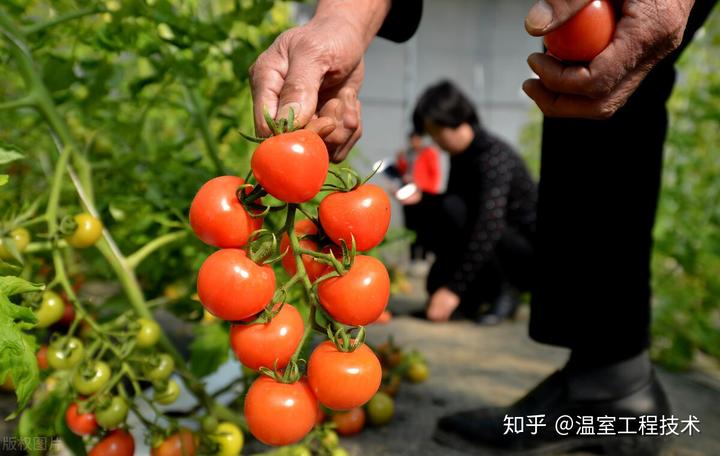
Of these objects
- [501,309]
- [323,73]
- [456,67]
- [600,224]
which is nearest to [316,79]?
[323,73]

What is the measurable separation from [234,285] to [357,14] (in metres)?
0.54

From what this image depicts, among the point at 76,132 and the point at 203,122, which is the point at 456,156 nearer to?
the point at 76,132

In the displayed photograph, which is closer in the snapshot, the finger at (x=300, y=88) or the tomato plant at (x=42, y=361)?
the finger at (x=300, y=88)

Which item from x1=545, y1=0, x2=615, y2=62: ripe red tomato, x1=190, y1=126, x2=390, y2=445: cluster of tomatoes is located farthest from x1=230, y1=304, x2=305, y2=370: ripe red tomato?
x1=545, y1=0, x2=615, y2=62: ripe red tomato

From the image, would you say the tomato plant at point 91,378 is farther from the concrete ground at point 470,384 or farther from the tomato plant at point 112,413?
the concrete ground at point 470,384

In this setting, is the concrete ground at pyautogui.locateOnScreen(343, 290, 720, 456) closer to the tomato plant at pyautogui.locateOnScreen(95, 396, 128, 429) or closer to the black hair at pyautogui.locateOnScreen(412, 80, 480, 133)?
the tomato plant at pyautogui.locateOnScreen(95, 396, 128, 429)

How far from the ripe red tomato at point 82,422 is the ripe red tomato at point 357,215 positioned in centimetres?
61

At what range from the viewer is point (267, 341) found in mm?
673

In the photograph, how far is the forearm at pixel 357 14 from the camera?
0.96 metres

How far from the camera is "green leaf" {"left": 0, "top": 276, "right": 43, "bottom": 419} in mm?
689

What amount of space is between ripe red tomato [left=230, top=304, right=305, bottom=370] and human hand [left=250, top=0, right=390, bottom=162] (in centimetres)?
21

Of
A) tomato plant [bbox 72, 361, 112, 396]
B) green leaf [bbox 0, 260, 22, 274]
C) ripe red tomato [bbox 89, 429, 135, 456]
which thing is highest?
green leaf [bbox 0, 260, 22, 274]

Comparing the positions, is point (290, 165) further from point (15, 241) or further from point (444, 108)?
point (444, 108)

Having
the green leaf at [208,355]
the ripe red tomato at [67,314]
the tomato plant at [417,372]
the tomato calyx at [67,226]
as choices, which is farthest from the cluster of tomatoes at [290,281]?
the tomato plant at [417,372]
